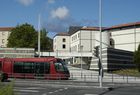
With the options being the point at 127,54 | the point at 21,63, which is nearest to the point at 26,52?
the point at 127,54

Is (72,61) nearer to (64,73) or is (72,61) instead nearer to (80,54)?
(80,54)

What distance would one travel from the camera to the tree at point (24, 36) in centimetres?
11767

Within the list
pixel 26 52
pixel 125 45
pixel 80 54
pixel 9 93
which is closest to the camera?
pixel 9 93

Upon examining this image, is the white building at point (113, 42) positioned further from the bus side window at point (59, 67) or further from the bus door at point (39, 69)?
the bus door at point (39, 69)

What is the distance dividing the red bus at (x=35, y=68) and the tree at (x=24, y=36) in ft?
233

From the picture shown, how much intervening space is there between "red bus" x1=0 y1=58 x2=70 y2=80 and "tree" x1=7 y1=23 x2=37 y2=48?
70.9 meters

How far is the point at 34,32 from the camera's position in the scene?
121 m

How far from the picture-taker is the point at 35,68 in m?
45.5

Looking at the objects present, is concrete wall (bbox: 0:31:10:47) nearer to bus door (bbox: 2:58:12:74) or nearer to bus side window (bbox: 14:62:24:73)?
bus door (bbox: 2:58:12:74)

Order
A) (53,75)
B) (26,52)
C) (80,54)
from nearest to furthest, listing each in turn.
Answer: (53,75) < (26,52) < (80,54)

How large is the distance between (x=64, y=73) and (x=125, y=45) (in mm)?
71118

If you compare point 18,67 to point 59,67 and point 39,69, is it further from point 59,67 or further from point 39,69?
point 59,67

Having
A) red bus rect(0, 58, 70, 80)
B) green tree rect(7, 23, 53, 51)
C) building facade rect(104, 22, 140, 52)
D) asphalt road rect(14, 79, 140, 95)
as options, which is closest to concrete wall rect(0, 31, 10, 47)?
green tree rect(7, 23, 53, 51)

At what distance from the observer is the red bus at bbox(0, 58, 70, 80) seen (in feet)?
147
